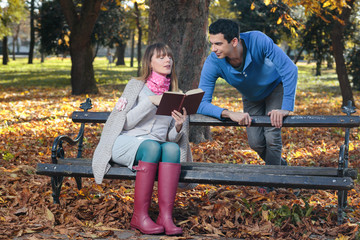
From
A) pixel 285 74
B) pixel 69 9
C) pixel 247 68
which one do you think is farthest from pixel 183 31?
pixel 69 9

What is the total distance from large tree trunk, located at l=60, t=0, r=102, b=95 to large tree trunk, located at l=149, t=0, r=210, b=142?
7.65m

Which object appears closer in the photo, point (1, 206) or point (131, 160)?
point (131, 160)

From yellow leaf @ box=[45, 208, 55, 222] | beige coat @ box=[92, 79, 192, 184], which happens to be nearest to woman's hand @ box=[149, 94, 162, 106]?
beige coat @ box=[92, 79, 192, 184]

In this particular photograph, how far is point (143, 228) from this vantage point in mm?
3672

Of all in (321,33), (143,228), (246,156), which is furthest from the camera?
(321,33)

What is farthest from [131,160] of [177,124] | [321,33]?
[321,33]

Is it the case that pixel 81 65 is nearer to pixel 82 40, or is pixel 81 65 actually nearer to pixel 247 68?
pixel 82 40

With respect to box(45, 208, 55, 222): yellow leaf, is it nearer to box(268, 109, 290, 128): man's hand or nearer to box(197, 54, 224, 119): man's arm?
box(197, 54, 224, 119): man's arm

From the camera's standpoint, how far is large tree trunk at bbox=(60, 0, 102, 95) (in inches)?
550

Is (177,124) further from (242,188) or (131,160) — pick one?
(242,188)

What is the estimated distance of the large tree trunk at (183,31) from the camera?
6645 mm

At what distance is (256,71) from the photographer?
4207 mm

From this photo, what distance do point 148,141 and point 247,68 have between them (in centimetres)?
107

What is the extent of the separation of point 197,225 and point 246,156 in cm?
285
